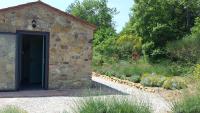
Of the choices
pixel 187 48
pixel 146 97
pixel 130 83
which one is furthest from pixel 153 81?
pixel 187 48

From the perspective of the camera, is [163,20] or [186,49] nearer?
[186,49]

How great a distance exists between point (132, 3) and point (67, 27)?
12793mm

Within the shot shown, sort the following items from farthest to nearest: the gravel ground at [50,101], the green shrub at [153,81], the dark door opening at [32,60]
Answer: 1. the dark door opening at [32,60]
2. the green shrub at [153,81]
3. the gravel ground at [50,101]

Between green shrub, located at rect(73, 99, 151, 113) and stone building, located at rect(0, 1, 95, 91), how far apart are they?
711 centimetres

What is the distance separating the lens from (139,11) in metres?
25.5

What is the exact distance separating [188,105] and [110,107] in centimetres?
224

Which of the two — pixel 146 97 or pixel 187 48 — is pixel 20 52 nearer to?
pixel 146 97

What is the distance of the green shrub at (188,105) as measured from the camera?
28.7 feet

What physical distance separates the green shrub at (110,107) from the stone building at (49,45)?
7.11 metres

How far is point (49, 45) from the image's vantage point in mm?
14773

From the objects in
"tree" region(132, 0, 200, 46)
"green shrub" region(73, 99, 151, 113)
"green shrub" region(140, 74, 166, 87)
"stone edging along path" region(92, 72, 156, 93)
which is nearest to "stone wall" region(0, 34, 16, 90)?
"stone edging along path" region(92, 72, 156, 93)

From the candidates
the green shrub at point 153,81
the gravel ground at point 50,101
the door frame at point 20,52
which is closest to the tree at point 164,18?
the green shrub at point 153,81

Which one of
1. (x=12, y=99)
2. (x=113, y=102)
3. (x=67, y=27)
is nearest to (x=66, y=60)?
(x=67, y=27)

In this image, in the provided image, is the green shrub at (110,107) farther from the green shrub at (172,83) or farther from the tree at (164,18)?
the tree at (164,18)
